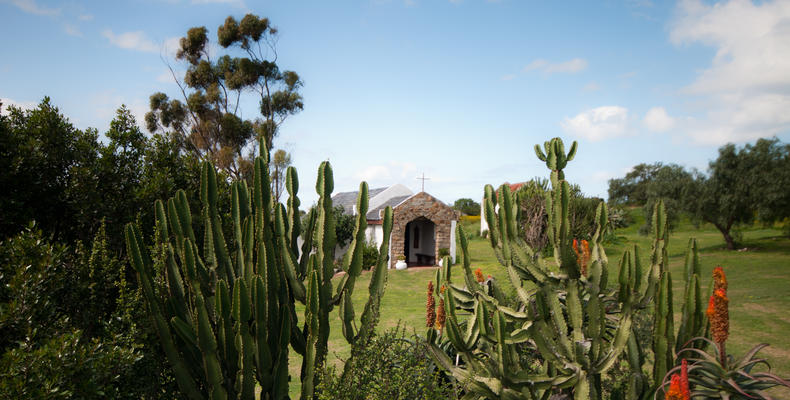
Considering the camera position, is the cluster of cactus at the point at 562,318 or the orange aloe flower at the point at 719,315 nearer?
the orange aloe flower at the point at 719,315

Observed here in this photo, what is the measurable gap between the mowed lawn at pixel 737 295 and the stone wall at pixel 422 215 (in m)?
1.31

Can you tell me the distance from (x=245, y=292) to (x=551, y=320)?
8.75ft

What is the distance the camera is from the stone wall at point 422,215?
64.9ft

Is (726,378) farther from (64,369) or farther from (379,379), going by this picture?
(64,369)

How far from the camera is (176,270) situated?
13.1 feet

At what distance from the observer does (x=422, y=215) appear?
2011 cm

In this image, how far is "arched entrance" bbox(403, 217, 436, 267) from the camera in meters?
22.6

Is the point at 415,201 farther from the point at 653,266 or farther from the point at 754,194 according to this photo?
the point at 653,266

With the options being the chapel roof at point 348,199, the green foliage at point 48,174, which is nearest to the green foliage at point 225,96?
the chapel roof at point 348,199

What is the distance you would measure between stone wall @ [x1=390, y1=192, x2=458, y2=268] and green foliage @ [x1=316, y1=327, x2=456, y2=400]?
593 inches

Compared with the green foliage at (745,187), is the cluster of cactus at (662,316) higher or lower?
lower

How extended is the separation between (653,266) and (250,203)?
3872 millimetres

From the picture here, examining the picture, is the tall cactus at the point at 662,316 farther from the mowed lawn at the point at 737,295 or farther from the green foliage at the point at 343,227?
the green foliage at the point at 343,227

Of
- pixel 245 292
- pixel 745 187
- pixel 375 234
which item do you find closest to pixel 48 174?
pixel 245 292
